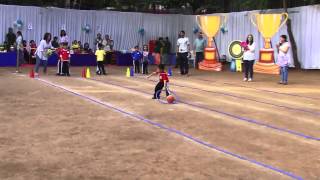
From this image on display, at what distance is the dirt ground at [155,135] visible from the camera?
6.07 m

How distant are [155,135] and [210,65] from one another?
15.2 meters

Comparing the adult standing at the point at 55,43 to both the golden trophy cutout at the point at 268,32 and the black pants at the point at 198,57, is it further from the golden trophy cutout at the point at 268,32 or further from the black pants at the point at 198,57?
the golden trophy cutout at the point at 268,32

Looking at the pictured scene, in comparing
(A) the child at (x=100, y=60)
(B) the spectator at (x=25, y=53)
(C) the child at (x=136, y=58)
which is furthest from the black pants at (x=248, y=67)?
(B) the spectator at (x=25, y=53)

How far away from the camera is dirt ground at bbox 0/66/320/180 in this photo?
239 inches

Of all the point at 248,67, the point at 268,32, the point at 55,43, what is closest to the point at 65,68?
the point at 55,43

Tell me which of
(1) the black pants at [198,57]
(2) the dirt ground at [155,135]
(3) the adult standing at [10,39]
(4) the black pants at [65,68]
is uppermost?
(3) the adult standing at [10,39]

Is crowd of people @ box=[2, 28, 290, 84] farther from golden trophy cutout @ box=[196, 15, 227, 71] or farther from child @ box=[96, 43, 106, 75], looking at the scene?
golden trophy cutout @ box=[196, 15, 227, 71]

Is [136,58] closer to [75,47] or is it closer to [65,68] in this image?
[65,68]

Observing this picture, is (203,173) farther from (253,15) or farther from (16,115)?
(253,15)

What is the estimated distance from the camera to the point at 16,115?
31.0 ft

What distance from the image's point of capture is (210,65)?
2286 cm

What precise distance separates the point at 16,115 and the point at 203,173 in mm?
4698

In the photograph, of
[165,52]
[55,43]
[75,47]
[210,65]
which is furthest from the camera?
[165,52]

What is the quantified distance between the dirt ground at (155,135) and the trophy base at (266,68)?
23.6ft
